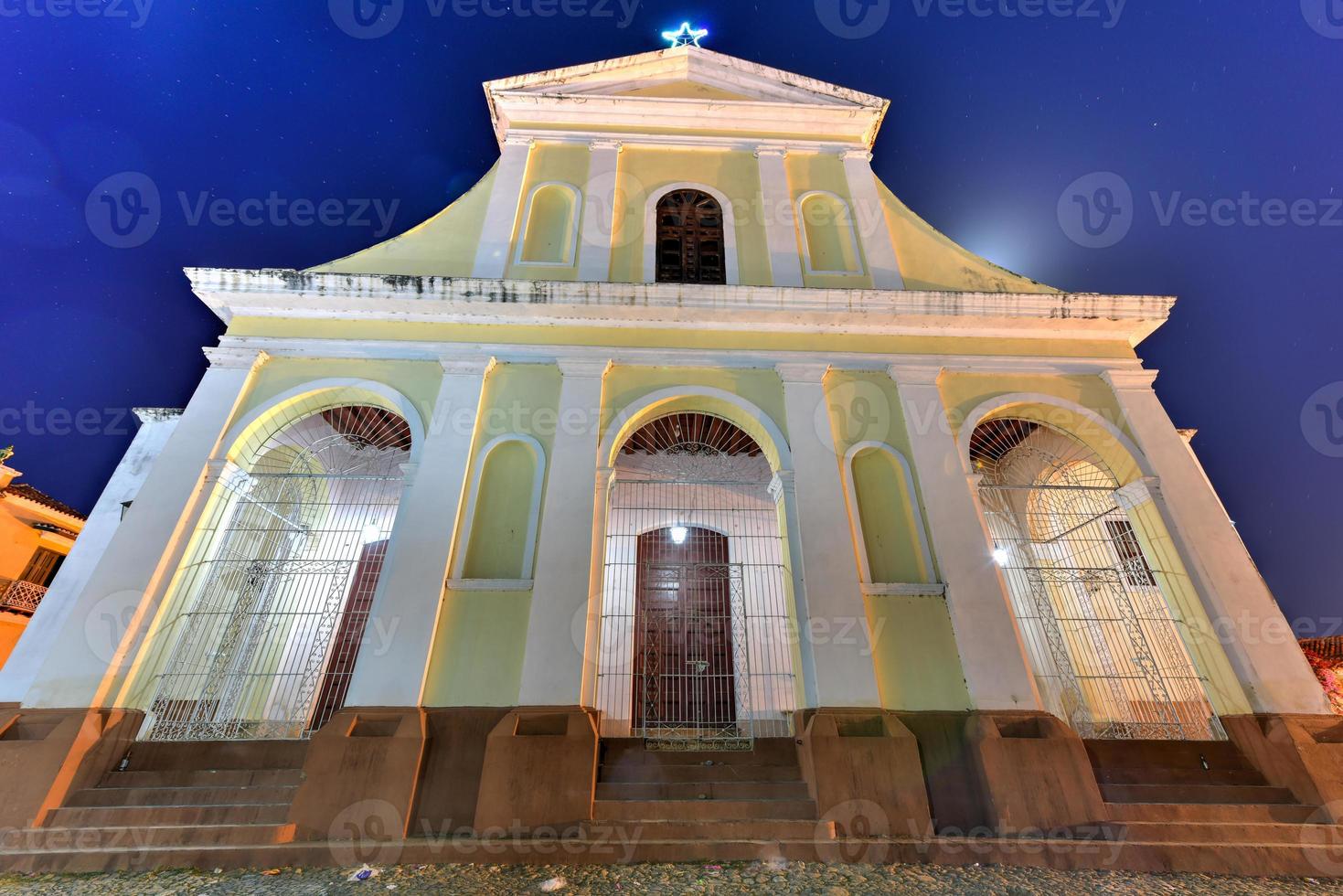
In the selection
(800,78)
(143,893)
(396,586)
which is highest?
(800,78)

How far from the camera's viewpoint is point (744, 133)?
8.97 m

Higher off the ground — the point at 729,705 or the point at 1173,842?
the point at 729,705

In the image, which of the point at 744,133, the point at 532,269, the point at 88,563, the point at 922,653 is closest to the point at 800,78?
the point at 744,133

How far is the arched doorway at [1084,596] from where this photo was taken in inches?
230

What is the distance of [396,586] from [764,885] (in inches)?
149

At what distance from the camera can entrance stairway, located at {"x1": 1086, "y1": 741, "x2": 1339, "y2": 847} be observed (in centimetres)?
435

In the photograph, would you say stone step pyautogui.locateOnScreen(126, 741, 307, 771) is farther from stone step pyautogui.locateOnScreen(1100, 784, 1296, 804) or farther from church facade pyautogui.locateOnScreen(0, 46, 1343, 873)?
stone step pyautogui.locateOnScreen(1100, 784, 1296, 804)

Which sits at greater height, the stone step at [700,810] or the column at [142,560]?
the column at [142,560]

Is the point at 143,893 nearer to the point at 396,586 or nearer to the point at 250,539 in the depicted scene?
the point at 396,586

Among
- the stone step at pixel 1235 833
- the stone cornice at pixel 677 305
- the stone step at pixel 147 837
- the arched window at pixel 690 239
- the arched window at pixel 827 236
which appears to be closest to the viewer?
the stone step at pixel 147 837

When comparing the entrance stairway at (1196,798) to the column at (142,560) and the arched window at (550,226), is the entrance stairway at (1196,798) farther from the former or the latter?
the column at (142,560)

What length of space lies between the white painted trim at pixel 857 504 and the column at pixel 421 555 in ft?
12.9

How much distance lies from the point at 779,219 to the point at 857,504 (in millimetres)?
4209
